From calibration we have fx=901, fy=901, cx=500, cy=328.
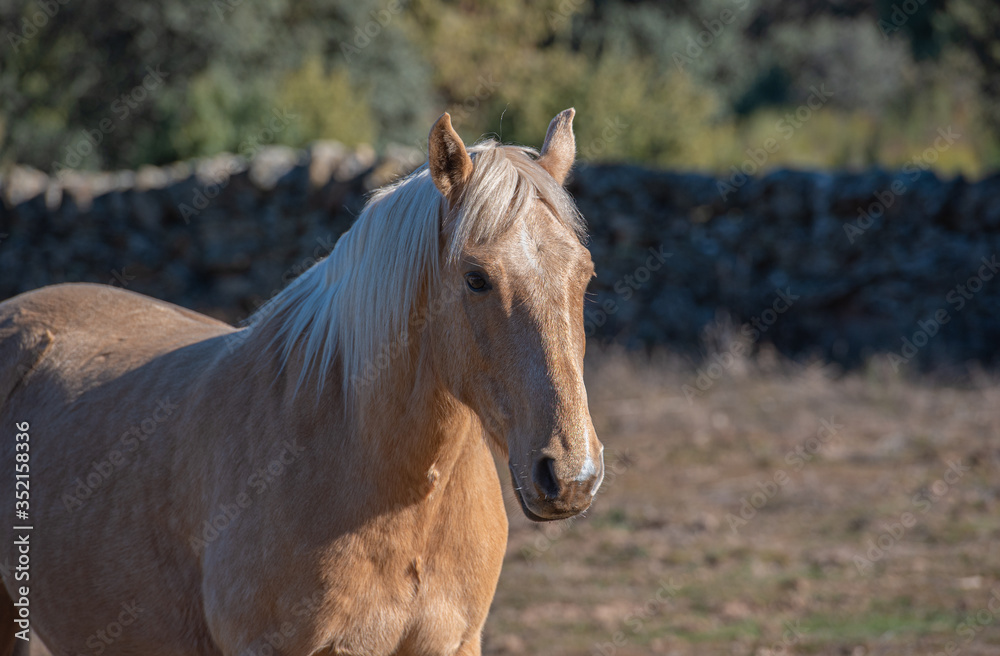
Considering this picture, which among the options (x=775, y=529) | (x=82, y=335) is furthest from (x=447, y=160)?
(x=775, y=529)

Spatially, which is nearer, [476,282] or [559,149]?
[476,282]

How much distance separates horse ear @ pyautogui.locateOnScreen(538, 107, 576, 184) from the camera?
7.86ft

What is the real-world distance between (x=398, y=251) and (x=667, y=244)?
294 inches

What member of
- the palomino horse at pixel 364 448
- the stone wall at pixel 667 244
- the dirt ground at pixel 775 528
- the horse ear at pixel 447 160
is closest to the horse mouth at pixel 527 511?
the palomino horse at pixel 364 448

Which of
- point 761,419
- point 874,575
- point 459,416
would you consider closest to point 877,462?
point 761,419

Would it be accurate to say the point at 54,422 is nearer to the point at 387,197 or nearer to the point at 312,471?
the point at 312,471

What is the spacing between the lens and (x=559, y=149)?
246cm

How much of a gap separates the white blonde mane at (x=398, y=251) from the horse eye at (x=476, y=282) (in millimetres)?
71

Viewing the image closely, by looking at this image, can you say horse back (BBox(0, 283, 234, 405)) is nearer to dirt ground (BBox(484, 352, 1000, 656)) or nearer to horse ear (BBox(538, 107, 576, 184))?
horse ear (BBox(538, 107, 576, 184))

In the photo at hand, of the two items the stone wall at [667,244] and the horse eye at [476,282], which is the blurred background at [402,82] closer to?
the stone wall at [667,244]

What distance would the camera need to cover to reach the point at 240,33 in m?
A: 14.4

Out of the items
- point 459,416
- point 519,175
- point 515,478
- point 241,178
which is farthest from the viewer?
point 241,178

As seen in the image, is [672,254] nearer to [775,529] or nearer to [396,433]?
[775,529]

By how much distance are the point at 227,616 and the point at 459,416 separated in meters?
0.74
